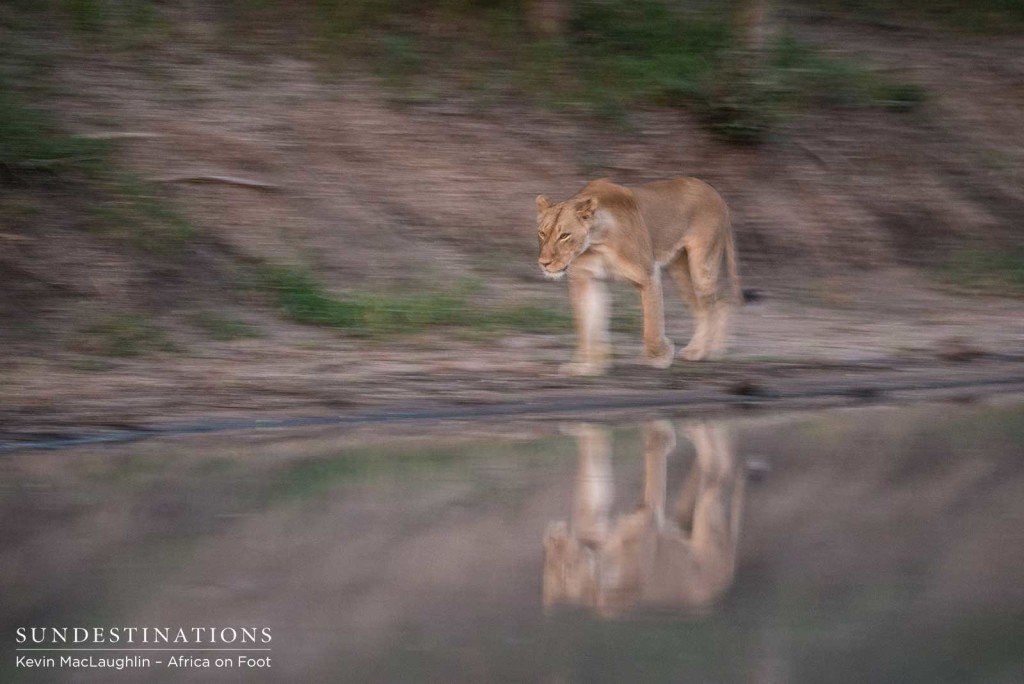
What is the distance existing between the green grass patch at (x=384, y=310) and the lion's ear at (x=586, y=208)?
2.23 metres

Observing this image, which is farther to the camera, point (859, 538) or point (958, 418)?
point (958, 418)

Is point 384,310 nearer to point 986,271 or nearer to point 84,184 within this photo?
A: point 84,184

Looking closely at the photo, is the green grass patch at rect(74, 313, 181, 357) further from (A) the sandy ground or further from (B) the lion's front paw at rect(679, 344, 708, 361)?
(B) the lion's front paw at rect(679, 344, 708, 361)

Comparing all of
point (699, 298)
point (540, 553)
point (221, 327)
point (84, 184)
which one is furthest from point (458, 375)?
point (84, 184)

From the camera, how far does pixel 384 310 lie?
11.2 m

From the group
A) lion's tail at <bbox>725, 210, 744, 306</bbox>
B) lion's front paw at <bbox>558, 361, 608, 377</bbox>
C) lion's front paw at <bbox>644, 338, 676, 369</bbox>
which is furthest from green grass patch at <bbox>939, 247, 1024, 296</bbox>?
lion's front paw at <bbox>558, 361, 608, 377</bbox>

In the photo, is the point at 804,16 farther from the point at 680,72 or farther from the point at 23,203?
the point at 23,203

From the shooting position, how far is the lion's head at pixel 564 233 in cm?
883

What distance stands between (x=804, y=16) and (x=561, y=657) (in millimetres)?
15550

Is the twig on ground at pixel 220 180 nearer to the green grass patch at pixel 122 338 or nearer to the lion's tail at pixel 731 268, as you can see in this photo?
the green grass patch at pixel 122 338

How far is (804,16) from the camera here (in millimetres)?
18188

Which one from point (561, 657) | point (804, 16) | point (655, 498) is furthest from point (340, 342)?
point (804, 16)

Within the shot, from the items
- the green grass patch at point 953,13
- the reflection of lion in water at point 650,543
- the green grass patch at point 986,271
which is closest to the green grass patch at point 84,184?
the reflection of lion in water at point 650,543

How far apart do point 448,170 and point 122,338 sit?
16.6ft
